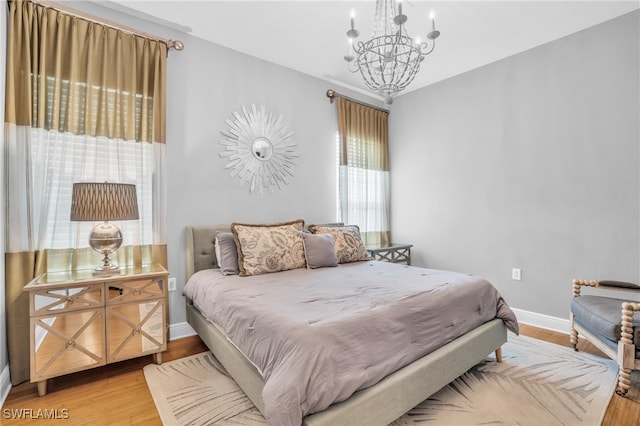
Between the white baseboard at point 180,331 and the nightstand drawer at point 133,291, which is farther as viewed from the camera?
the white baseboard at point 180,331

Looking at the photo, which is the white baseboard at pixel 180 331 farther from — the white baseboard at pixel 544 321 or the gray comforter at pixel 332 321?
the white baseboard at pixel 544 321

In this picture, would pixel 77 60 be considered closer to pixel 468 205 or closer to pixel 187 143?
pixel 187 143

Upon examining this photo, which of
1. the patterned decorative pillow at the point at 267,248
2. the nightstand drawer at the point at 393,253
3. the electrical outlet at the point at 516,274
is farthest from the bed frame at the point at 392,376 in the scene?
the nightstand drawer at the point at 393,253

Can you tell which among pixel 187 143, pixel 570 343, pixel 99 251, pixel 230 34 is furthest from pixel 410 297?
pixel 230 34

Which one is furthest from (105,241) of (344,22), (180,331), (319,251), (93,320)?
(344,22)

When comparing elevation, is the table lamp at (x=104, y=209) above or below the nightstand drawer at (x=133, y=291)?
above

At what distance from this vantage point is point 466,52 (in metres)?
3.23

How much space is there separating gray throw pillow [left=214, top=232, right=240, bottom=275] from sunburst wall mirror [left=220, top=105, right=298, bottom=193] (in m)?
0.72

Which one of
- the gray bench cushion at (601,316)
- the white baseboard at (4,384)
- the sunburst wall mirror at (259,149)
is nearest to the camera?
the white baseboard at (4,384)

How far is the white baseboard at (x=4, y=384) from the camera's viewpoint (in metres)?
1.82

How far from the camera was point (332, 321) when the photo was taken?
1467 millimetres

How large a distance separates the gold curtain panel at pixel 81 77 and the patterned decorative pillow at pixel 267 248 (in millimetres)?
1077

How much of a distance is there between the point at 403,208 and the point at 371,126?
123 cm

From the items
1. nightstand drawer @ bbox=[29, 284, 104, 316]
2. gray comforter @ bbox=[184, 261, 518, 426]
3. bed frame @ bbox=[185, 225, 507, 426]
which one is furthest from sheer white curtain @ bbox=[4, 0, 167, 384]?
bed frame @ bbox=[185, 225, 507, 426]
